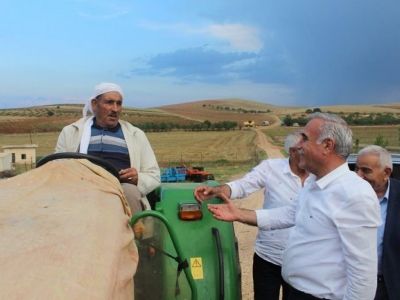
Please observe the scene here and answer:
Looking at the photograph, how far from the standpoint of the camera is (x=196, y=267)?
9.33ft

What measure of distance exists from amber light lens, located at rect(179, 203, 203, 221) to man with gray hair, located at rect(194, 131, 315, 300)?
1.20 ft

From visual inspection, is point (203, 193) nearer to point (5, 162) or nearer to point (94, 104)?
point (94, 104)

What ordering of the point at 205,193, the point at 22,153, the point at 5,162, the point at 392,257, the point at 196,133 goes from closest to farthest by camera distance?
the point at 392,257 → the point at 205,193 → the point at 5,162 → the point at 22,153 → the point at 196,133

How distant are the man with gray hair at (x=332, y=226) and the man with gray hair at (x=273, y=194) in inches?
35.8

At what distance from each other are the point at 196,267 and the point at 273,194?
98cm

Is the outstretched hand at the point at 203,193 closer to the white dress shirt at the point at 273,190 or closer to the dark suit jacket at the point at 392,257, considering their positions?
the white dress shirt at the point at 273,190

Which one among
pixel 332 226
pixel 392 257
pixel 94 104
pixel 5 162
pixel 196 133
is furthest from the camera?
pixel 196 133

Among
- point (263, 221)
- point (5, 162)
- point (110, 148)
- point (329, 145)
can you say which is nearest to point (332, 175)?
point (329, 145)

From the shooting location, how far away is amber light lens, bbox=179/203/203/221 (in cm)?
300

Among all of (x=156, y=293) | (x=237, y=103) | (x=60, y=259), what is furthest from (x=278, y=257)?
(x=237, y=103)

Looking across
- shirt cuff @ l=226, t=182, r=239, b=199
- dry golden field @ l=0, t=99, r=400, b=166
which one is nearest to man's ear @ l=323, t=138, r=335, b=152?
shirt cuff @ l=226, t=182, r=239, b=199

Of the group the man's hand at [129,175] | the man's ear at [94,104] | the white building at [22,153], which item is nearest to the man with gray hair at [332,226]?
the man's hand at [129,175]

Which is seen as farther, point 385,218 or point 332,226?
point 385,218

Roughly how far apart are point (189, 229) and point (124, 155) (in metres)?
0.86
